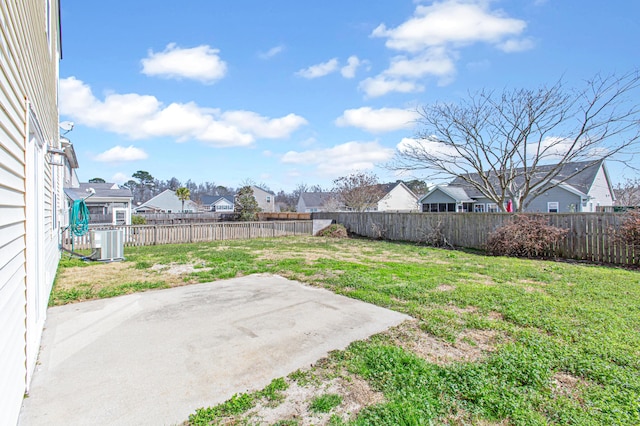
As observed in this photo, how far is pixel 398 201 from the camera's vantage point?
41250mm

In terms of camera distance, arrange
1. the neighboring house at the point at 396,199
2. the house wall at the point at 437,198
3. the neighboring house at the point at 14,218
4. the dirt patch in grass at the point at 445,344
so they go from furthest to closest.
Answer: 1. the neighboring house at the point at 396,199
2. the house wall at the point at 437,198
3. the dirt patch in grass at the point at 445,344
4. the neighboring house at the point at 14,218

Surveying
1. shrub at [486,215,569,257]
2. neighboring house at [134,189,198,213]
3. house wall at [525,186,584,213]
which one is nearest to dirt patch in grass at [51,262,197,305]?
shrub at [486,215,569,257]

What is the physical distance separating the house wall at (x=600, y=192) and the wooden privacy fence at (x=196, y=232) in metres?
19.4

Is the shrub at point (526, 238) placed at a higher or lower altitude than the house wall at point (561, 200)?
lower

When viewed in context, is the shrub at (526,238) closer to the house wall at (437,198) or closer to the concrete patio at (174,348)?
the concrete patio at (174,348)

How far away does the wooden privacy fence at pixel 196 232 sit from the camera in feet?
42.3

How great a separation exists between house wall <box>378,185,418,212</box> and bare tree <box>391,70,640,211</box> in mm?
22653

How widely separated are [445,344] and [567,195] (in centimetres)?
2385

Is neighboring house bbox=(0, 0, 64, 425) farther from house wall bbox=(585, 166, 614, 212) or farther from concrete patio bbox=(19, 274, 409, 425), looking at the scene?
house wall bbox=(585, 166, 614, 212)

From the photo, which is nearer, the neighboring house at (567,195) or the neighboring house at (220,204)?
the neighboring house at (567,195)

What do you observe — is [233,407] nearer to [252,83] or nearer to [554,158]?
[252,83]

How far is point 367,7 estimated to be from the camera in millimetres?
9258

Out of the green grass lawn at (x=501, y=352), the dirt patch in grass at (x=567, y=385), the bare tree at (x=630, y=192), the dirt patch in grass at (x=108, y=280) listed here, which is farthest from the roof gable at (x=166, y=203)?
the dirt patch in grass at (x=567, y=385)

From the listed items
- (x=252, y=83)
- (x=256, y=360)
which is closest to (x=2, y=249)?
(x=256, y=360)
